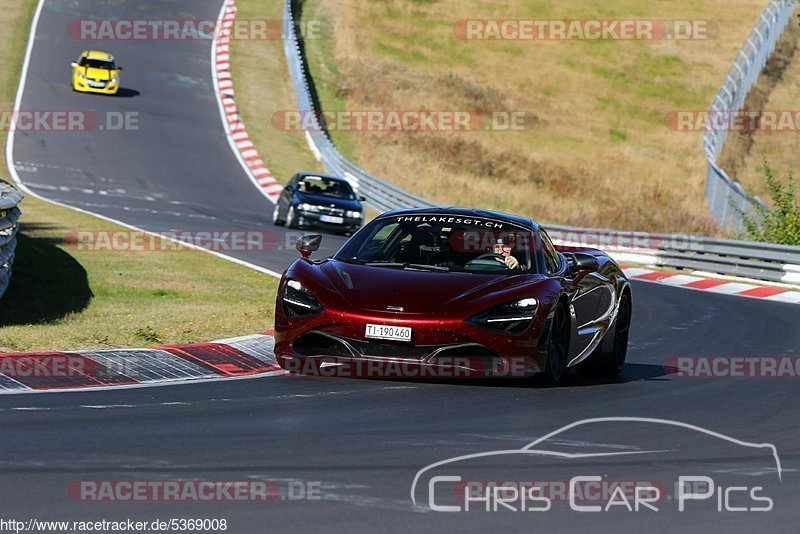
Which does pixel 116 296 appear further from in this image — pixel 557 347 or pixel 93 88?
pixel 93 88

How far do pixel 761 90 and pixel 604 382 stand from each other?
47.2m

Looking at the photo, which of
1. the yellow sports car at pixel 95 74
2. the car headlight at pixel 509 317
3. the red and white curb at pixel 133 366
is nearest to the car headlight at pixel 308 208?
the yellow sports car at pixel 95 74

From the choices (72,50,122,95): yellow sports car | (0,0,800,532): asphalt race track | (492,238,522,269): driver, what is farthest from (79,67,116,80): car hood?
(492,238,522,269): driver

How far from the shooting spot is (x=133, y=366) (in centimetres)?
1027

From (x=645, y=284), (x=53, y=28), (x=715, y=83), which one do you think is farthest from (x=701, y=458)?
(x=715, y=83)

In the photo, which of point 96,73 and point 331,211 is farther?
point 96,73

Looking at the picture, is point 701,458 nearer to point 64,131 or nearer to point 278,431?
point 278,431

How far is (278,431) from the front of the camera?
788 cm

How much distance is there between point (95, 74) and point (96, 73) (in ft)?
0.18

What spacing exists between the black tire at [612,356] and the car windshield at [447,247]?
135cm

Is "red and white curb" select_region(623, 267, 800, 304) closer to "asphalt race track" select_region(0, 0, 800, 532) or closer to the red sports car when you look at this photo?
"asphalt race track" select_region(0, 0, 800, 532)

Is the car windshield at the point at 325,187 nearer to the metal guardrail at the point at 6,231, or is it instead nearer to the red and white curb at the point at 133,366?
the metal guardrail at the point at 6,231

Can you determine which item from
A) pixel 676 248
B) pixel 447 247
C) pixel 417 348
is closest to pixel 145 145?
pixel 676 248

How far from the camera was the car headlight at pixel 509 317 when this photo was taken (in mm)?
9852
